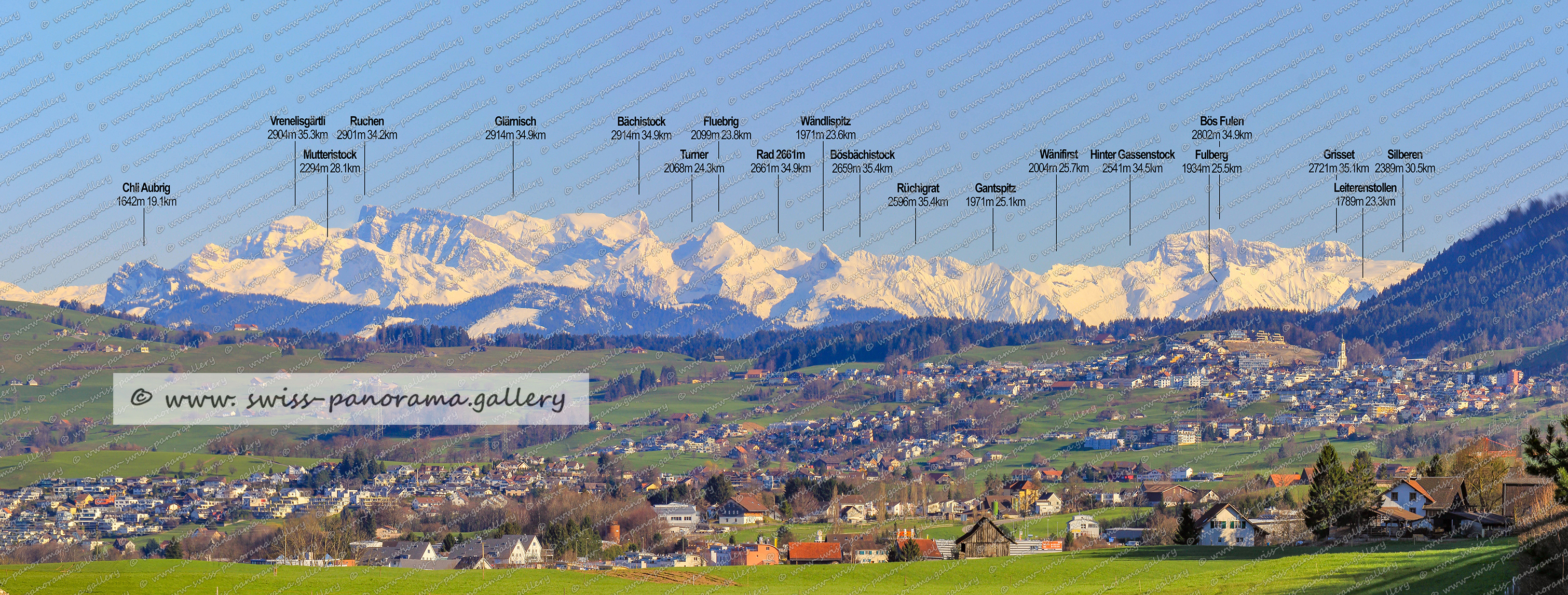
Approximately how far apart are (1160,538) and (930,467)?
107849 mm

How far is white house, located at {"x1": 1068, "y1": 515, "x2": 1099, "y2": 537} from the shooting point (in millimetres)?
102938

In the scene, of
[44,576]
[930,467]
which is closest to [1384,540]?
[44,576]

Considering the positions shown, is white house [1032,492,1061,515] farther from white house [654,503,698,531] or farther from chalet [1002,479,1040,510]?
white house [654,503,698,531]

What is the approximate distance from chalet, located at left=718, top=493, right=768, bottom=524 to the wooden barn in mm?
48122

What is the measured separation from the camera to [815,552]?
85.3m

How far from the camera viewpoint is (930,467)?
19375 cm

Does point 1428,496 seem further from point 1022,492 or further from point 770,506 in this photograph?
point 770,506

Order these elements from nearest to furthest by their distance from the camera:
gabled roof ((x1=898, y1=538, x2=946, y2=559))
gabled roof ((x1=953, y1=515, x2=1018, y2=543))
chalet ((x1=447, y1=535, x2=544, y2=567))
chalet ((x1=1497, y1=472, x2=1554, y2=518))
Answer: chalet ((x1=1497, y1=472, x2=1554, y2=518)), gabled roof ((x1=898, y1=538, x2=946, y2=559)), gabled roof ((x1=953, y1=515, x2=1018, y2=543)), chalet ((x1=447, y1=535, x2=544, y2=567))

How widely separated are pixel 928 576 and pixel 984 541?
30.7m

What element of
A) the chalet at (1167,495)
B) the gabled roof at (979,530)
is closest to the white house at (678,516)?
the chalet at (1167,495)

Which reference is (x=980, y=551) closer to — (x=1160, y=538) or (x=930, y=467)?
(x=1160, y=538)

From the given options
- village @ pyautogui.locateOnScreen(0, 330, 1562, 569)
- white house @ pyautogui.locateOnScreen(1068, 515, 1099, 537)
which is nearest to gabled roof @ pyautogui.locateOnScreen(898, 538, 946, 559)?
village @ pyautogui.locateOnScreen(0, 330, 1562, 569)

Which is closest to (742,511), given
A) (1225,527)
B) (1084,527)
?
(1084,527)

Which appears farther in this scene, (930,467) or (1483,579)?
(930,467)
